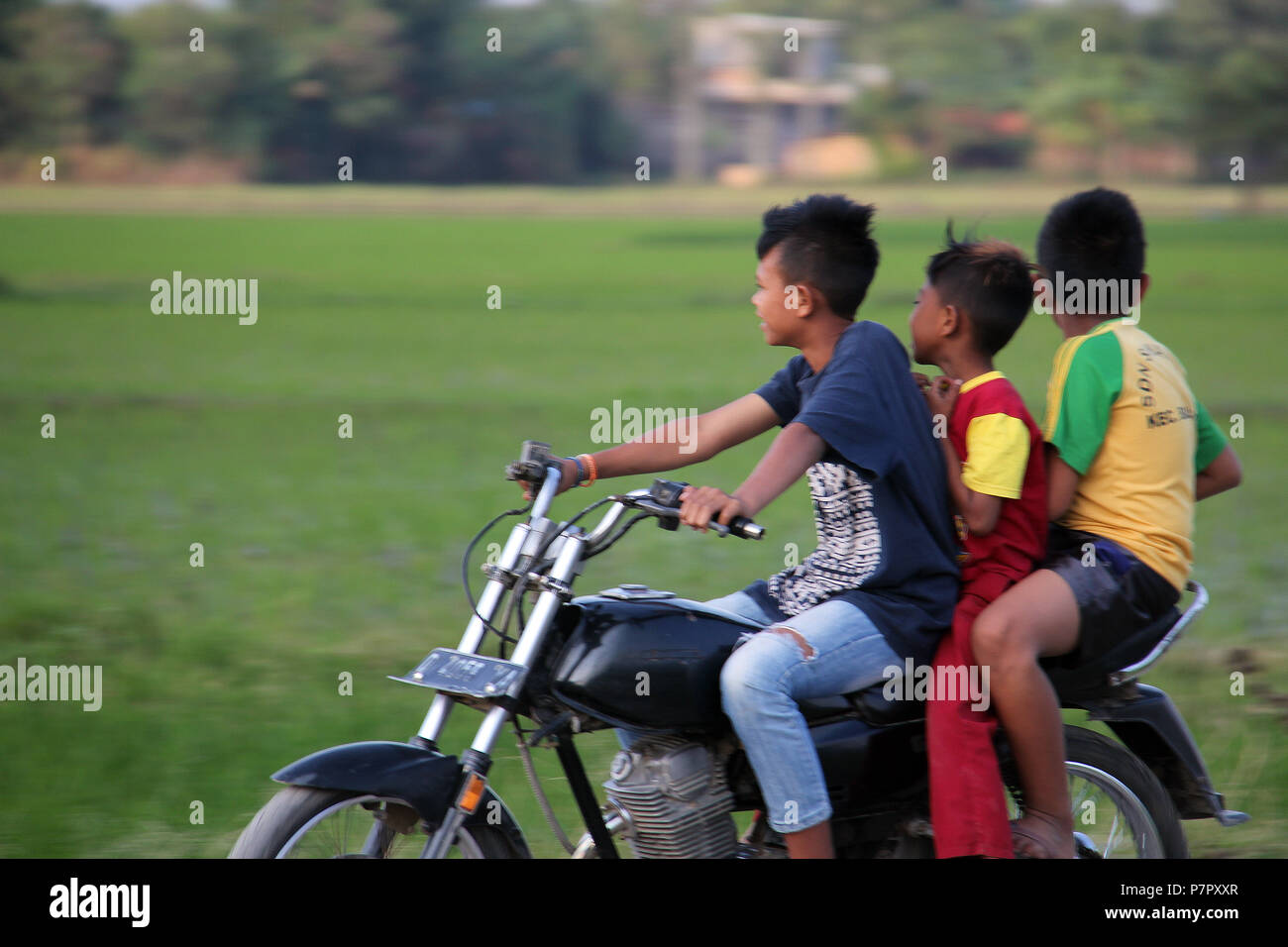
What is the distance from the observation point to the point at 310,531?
8641mm

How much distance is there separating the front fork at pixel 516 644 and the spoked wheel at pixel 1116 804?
1.18 meters

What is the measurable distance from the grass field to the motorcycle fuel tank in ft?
3.74

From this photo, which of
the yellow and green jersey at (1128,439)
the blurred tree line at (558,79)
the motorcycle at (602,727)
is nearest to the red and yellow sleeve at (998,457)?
the yellow and green jersey at (1128,439)

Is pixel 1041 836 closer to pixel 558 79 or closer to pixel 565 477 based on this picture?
pixel 565 477

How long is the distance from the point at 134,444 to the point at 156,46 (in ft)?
168

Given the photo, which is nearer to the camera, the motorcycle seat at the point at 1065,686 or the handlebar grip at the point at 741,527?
the handlebar grip at the point at 741,527

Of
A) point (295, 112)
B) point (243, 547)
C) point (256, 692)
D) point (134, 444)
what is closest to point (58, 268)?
point (295, 112)

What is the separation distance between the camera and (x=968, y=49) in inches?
2440

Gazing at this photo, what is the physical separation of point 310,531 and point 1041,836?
6.25 meters

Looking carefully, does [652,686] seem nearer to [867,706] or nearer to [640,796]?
[640,796]

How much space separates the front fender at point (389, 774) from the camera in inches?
108

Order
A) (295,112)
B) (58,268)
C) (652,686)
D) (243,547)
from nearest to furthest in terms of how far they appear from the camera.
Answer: (652,686) < (243,547) < (58,268) < (295,112)

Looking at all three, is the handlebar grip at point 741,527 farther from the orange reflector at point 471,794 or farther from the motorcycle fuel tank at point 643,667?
the orange reflector at point 471,794

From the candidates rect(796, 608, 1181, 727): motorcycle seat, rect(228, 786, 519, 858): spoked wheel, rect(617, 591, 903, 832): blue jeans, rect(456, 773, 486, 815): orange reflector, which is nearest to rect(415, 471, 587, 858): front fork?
rect(456, 773, 486, 815): orange reflector
